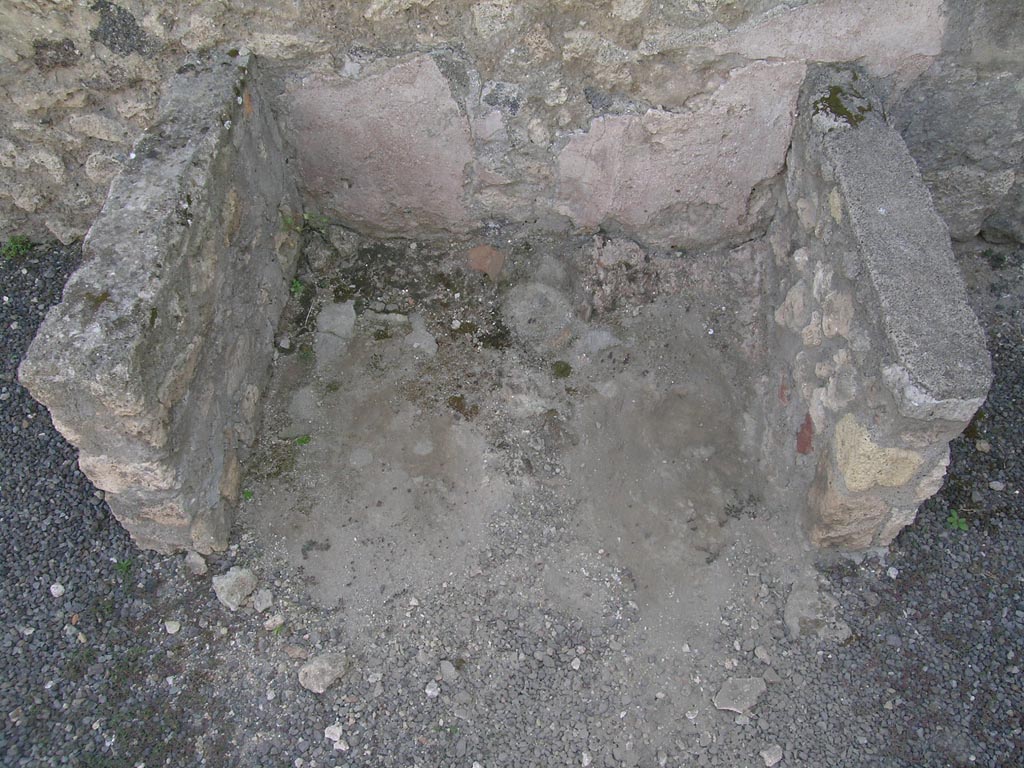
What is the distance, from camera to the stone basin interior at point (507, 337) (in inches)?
93.8

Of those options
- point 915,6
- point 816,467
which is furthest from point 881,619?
point 915,6

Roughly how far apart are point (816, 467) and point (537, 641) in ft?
3.66

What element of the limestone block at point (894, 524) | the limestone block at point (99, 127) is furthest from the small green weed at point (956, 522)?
the limestone block at point (99, 127)

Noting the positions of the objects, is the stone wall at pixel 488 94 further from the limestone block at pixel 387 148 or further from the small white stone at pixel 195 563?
the small white stone at pixel 195 563

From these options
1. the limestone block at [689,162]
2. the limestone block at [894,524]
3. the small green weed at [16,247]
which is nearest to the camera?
the limestone block at [894,524]

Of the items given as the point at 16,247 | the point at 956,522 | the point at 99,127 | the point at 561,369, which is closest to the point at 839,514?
the point at 956,522

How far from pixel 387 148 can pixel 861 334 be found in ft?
6.17

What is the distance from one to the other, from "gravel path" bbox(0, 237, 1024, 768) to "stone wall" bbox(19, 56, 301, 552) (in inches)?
12.6

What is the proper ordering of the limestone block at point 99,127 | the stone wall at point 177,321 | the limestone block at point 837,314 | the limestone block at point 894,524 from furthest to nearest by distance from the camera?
the limestone block at point 99,127 < the limestone block at point 894,524 < the limestone block at point 837,314 < the stone wall at point 177,321

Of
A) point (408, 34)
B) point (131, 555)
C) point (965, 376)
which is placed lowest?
point (131, 555)

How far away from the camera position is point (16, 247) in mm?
3510

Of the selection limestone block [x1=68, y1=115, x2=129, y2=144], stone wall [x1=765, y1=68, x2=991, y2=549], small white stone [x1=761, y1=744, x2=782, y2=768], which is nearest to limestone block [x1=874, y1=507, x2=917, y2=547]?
stone wall [x1=765, y1=68, x2=991, y2=549]

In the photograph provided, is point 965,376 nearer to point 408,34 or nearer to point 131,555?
point 408,34

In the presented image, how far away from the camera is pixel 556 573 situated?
2793 mm
